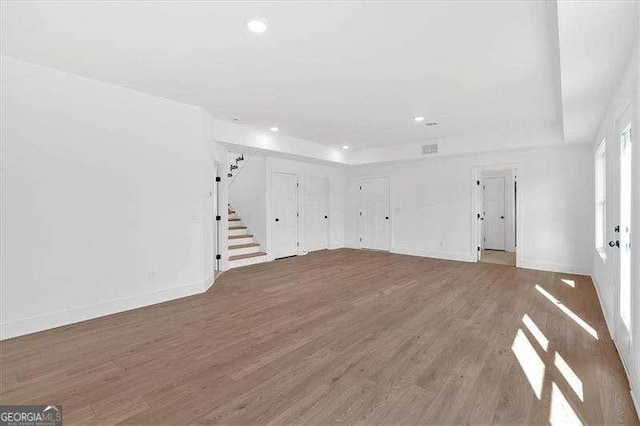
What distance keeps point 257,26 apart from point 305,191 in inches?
221

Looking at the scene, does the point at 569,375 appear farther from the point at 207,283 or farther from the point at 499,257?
the point at 499,257

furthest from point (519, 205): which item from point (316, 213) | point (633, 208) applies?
point (316, 213)

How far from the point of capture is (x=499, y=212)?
328 inches

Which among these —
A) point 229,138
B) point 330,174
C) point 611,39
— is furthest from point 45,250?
point 330,174

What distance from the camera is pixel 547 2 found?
2.12m

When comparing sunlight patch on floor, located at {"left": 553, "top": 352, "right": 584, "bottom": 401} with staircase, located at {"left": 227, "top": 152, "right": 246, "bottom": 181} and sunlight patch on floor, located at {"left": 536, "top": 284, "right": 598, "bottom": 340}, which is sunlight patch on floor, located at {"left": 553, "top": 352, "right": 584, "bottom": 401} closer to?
sunlight patch on floor, located at {"left": 536, "top": 284, "right": 598, "bottom": 340}

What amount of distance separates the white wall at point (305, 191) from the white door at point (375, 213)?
0.66 m

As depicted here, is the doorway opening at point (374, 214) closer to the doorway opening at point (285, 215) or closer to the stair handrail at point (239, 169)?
the doorway opening at point (285, 215)

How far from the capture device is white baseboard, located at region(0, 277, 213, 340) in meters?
3.03

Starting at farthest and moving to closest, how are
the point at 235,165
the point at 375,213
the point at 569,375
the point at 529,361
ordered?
the point at 375,213, the point at 235,165, the point at 529,361, the point at 569,375

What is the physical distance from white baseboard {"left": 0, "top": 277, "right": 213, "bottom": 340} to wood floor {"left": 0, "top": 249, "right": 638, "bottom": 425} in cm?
12

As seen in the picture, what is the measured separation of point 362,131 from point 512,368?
460 centimetres

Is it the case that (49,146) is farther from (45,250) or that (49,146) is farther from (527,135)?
(527,135)

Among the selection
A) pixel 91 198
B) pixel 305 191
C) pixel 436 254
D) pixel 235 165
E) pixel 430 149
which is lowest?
pixel 436 254
